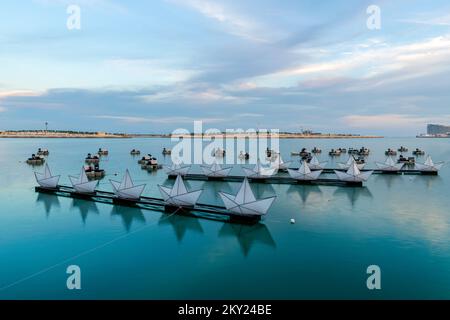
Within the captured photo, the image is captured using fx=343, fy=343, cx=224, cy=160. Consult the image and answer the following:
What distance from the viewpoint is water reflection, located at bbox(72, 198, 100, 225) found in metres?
28.0

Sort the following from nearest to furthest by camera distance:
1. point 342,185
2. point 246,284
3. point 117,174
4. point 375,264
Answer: point 246,284 → point 375,264 → point 342,185 → point 117,174

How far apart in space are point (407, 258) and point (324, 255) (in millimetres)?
4182

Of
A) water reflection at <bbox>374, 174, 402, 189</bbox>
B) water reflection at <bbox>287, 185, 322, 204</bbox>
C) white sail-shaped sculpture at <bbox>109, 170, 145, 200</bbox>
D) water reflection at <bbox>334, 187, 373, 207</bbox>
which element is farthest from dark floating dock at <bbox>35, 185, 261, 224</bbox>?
water reflection at <bbox>374, 174, 402, 189</bbox>

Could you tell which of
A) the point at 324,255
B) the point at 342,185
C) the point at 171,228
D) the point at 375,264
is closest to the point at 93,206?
the point at 171,228

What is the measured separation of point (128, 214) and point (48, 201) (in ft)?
34.2

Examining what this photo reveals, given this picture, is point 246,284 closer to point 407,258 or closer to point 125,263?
point 125,263

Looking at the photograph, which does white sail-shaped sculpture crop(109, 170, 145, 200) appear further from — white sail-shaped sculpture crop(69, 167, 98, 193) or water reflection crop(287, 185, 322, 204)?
water reflection crop(287, 185, 322, 204)

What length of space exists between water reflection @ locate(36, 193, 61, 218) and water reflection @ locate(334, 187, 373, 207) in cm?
2702

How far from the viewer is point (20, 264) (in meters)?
17.1

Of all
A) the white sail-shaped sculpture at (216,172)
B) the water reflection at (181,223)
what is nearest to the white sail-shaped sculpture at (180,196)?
the water reflection at (181,223)

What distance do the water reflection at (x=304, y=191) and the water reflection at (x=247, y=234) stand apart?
1144cm
